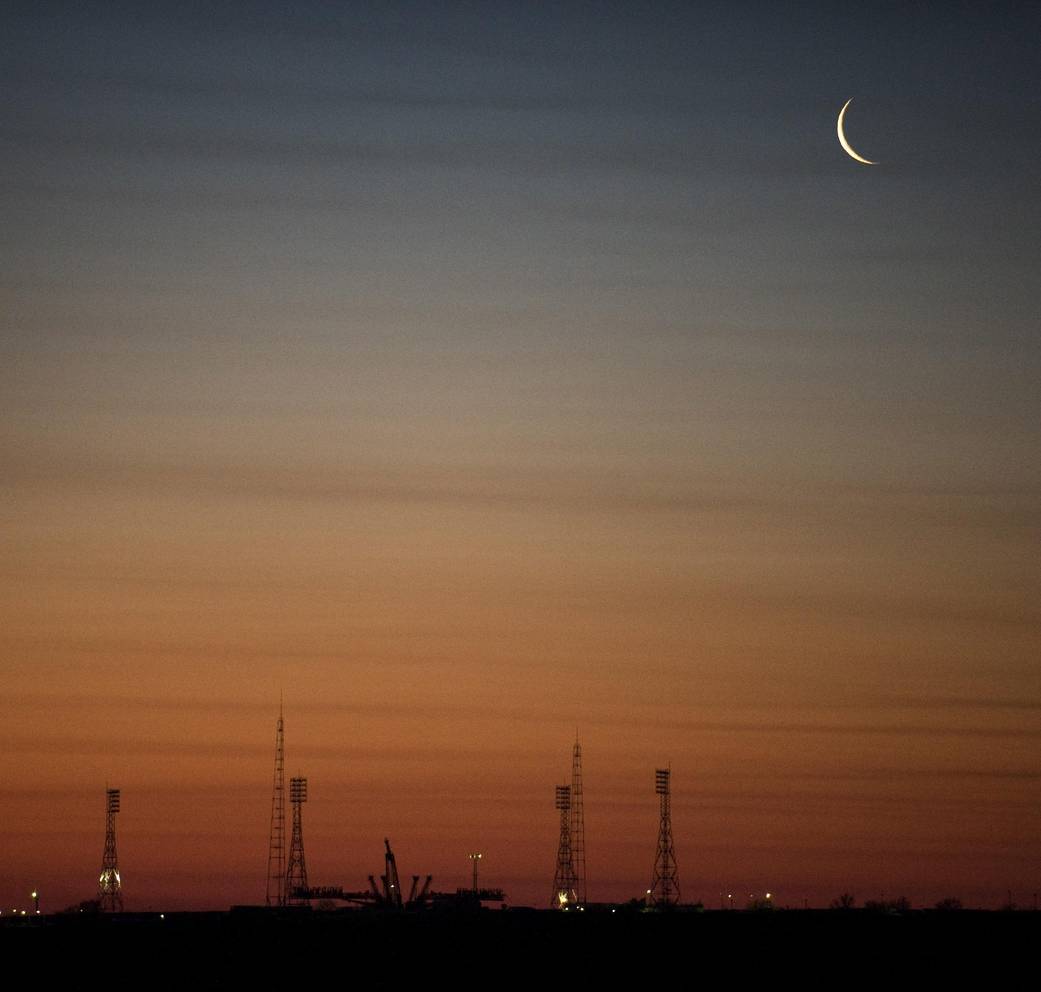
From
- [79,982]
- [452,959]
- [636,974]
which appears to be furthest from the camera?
[452,959]

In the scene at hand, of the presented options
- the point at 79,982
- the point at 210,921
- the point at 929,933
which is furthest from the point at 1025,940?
the point at 210,921

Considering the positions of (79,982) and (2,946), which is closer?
(79,982)

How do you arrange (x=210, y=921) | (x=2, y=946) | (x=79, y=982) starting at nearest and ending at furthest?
(x=79, y=982) → (x=2, y=946) → (x=210, y=921)

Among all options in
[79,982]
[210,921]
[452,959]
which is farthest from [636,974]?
[210,921]

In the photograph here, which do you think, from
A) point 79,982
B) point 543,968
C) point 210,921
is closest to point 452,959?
point 543,968

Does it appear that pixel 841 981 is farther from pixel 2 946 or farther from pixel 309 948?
pixel 2 946

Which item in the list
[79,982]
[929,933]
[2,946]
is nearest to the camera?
[79,982]

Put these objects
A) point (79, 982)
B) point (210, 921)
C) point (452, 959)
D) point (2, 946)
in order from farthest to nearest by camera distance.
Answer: point (210, 921), point (2, 946), point (452, 959), point (79, 982)

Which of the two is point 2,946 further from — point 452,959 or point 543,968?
point 543,968

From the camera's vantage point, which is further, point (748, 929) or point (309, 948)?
point (748, 929)
